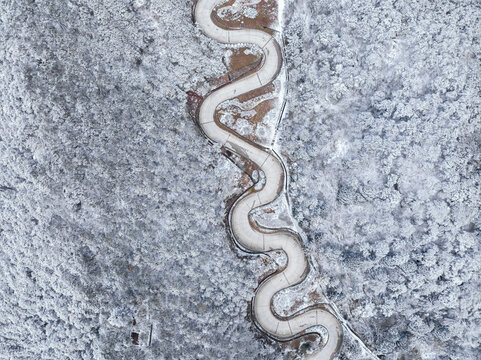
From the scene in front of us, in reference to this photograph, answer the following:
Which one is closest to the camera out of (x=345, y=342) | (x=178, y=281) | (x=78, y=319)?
(x=78, y=319)

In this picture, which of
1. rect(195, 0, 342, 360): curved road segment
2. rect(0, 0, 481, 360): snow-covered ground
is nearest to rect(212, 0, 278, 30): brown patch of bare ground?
rect(195, 0, 342, 360): curved road segment

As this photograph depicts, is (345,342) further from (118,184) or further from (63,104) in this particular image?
(63,104)

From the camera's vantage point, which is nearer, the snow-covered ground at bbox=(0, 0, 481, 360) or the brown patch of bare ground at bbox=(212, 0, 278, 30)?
the snow-covered ground at bbox=(0, 0, 481, 360)

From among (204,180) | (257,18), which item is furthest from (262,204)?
(257,18)

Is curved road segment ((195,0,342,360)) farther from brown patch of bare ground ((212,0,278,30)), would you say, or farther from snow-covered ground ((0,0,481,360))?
snow-covered ground ((0,0,481,360))

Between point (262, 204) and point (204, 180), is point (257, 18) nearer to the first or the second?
point (204, 180)

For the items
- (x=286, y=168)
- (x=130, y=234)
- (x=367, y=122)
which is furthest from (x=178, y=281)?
(x=367, y=122)

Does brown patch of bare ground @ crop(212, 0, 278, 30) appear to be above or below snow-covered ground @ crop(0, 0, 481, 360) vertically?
above

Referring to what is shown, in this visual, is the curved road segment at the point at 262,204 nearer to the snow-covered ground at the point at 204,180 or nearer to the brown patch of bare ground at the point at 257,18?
the brown patch of bare ground at the point at 257,18
